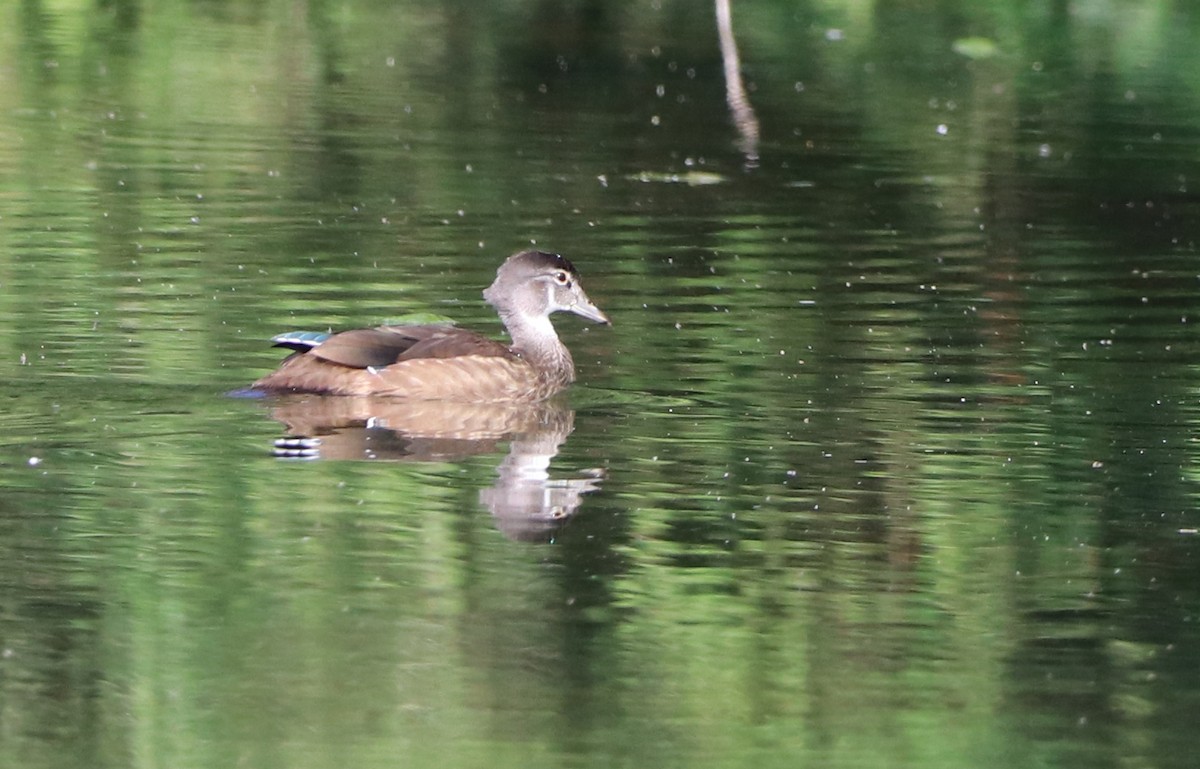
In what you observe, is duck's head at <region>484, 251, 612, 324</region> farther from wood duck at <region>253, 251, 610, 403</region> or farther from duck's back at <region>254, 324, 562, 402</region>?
duck's back at <region>254, 324, 562, 402</region>

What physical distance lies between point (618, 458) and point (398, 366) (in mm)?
1459

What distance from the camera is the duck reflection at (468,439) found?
33.7 feet

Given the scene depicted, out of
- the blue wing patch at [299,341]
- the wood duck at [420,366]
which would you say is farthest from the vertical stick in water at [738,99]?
the blue wing patch at [299,341]

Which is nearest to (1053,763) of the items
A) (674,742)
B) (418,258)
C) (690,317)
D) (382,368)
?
(674,742)

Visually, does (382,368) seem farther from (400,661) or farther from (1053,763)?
(1053,763)

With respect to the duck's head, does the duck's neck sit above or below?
below

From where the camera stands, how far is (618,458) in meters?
11.2

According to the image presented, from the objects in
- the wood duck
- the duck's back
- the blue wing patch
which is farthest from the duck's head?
the blue wing patch

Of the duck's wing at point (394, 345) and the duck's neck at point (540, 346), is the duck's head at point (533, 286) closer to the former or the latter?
the duck's neck at point (540, 346)

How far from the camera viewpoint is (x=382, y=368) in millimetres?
12070

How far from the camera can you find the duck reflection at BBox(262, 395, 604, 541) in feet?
33.7

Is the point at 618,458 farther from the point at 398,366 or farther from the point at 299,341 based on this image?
the point at 299,341

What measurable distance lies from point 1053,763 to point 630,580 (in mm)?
2127

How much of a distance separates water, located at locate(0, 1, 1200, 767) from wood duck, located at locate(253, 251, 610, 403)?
205 mm
